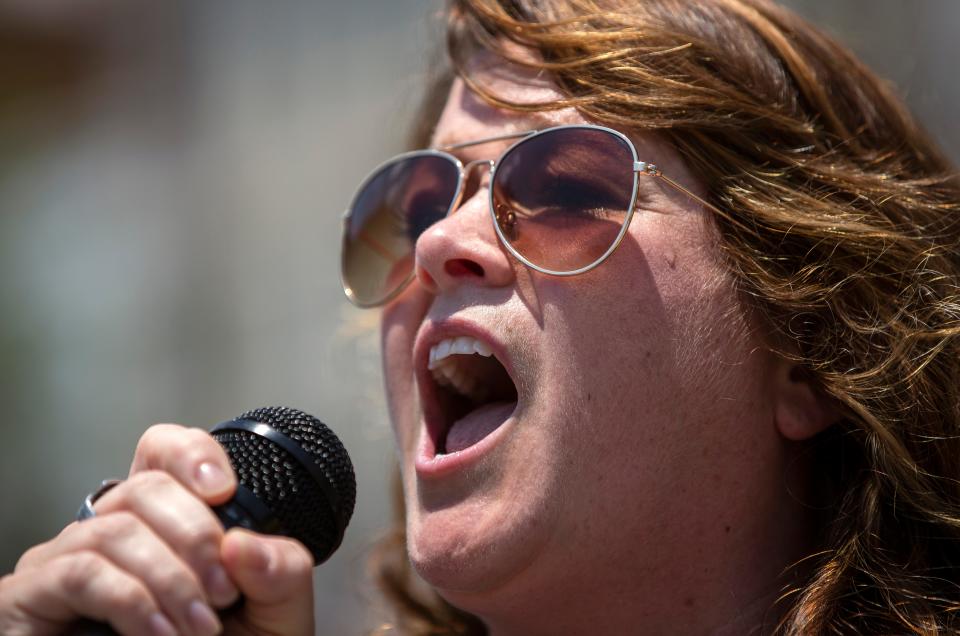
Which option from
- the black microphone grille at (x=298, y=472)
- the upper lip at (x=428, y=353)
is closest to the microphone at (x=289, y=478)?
the black microphone grille at (x=298, y=472)

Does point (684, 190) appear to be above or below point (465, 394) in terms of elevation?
above

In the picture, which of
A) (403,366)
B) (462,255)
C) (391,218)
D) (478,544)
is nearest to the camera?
Result: (478,544)

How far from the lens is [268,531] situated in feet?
4.91

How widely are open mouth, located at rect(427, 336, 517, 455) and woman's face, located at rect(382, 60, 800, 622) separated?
22 millimetres

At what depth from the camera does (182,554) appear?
1.35 metres

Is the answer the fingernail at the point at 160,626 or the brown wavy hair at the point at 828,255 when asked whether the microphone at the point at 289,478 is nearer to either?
the fingernail at the point at 160,626

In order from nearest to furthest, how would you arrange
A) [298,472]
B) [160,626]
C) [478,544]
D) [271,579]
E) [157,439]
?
1. [160,626]
2. [271,579]
3. [157,439]
4. [298,472]
5. [478,544]

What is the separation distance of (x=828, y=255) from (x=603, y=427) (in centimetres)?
65

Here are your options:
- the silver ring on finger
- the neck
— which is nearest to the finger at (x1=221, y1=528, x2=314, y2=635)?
the silver ring on finger

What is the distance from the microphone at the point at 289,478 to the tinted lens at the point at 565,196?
2.00ft

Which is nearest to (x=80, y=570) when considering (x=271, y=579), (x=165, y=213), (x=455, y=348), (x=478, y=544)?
(x=271, y=579)

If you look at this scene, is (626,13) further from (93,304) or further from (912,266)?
(93,304)

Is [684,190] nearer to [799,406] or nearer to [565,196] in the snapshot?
[565,196]

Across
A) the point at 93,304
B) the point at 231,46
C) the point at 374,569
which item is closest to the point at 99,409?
the point at 93,304
